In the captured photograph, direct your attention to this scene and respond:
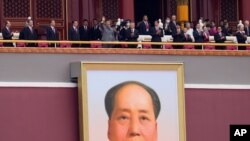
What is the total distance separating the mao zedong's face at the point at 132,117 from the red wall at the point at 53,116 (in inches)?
37.8

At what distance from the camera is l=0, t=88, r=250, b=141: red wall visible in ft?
88.5

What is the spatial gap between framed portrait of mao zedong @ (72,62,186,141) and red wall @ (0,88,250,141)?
15.2 inches

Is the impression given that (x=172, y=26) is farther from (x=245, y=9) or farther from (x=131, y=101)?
(x=245, y=9)

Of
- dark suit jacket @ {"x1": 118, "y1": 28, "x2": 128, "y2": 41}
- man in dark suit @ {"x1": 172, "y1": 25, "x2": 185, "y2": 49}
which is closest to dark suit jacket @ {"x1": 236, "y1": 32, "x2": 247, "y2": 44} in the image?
man in dark suit @ {"x1": 172, "y1": 25, "x2": 185, "y2": 49}

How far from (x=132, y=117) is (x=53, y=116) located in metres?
1.87

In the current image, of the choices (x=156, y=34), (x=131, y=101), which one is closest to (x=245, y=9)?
(x=156, y=34)

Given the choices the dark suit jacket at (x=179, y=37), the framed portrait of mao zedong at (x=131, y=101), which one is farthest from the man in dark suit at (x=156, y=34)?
the framed portrait of mao zedong at (x=131, y=101)

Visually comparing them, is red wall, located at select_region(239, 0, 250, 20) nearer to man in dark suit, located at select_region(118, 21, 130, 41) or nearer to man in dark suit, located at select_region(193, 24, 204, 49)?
man in dark suit, located at select_region(193, 24, 204, 49)

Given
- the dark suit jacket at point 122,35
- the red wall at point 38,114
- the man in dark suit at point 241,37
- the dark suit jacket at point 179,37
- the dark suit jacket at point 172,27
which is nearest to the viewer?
the red wall at point 38,114

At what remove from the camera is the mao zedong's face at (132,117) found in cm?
2723

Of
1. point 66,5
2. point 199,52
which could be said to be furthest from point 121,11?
point 199,52

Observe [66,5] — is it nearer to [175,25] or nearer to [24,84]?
[175,25]

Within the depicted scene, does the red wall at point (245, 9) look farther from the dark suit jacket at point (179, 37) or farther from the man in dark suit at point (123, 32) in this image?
the man in dark suit at point (123, 32)

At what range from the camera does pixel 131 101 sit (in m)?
27.5
